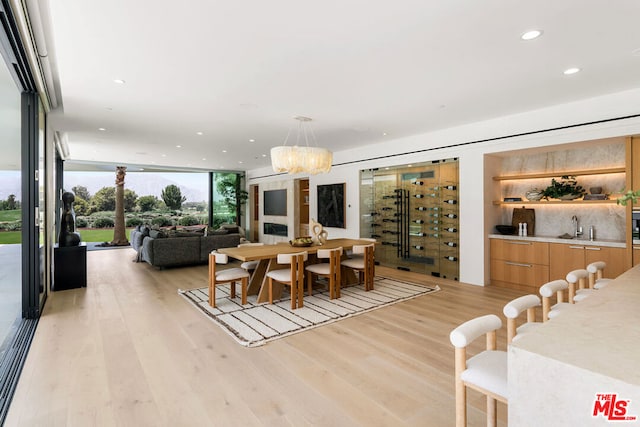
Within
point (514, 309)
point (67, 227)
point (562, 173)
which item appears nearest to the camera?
point (514, 309)

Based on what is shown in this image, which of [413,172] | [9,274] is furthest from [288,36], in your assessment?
[9,274]

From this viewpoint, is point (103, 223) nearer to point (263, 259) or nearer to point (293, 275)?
point (263, 259)

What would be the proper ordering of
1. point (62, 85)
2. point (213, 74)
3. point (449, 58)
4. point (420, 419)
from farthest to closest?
point (62, 85) → point (213, 74) → point (449, 58) → point (420, 419)

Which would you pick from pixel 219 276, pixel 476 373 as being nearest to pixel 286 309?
pixel 219 276

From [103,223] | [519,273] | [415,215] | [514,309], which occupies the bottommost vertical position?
[519,273]

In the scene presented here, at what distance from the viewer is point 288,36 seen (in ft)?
8.56

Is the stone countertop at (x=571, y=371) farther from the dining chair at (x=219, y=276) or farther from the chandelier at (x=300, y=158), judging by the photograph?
the chandelier at (x=300, y=158)

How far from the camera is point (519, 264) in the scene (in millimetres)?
4973

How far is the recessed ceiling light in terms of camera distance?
2553 millimetres

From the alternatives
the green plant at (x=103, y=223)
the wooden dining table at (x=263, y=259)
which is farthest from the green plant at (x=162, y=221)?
the wooden dining table at (x=263, y=259)

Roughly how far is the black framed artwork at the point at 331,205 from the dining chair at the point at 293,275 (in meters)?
3.53

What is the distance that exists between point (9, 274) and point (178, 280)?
2164 millimetres

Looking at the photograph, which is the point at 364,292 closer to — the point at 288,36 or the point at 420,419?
the point at 420,419
